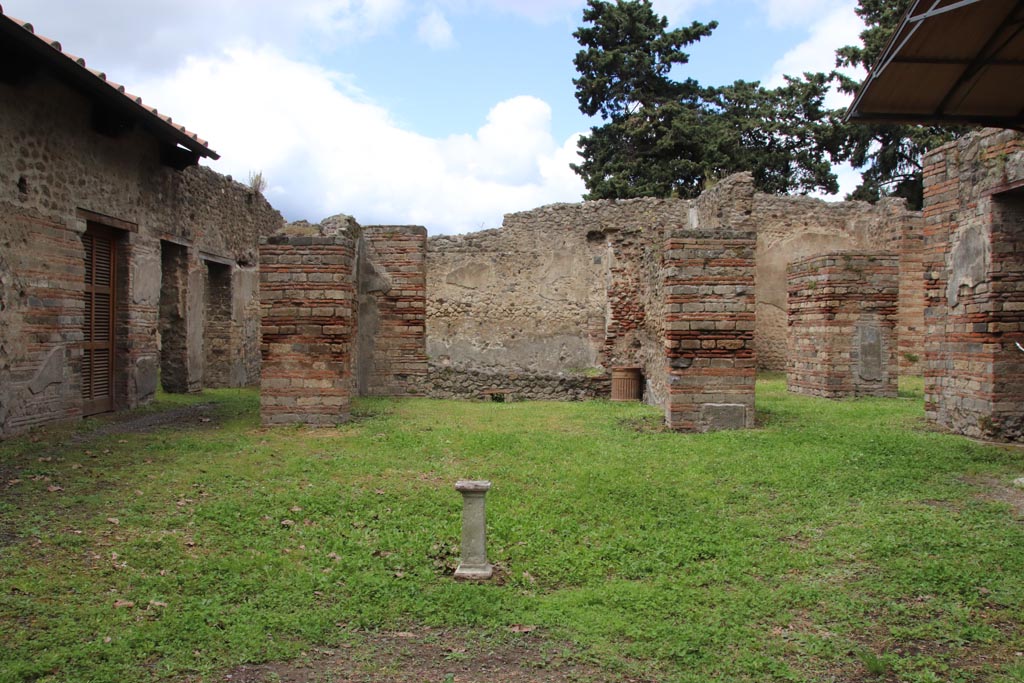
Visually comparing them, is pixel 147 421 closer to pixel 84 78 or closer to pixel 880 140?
pixel 84 78

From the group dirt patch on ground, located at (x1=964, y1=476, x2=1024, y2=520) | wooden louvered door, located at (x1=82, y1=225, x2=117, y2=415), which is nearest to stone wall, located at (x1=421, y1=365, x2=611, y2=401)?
wooden louvered door, located at (x1=82, y1=225, x2=117, y2=415)

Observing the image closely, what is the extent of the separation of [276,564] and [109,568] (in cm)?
90

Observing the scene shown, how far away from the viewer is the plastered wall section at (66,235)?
7.68 meters

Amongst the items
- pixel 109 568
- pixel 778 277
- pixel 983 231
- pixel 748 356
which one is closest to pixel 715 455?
pixel 748 356

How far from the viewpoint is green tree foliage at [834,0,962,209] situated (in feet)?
82.8

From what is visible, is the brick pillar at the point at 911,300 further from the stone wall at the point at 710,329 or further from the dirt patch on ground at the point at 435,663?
the dirt patch on ground at the point at 435,663

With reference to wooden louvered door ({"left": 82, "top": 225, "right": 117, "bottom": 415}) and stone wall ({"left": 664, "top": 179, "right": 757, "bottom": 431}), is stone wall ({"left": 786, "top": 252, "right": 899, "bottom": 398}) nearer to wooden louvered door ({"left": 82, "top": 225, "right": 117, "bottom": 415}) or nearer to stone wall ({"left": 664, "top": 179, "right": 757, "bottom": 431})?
stone wall ({"left": 664, "top": 179, "right": 757, "bottom": 431})

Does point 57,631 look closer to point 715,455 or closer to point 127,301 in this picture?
point 715,455

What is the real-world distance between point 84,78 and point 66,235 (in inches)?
74.6

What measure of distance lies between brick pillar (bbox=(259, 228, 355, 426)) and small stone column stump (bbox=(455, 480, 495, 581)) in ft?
14.3

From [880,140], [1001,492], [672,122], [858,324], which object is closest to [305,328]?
[1001,492]

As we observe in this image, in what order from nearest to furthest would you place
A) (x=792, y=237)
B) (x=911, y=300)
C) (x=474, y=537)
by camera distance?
(x=474, y=537)
(x=911, y=300)
(x=792, y=237)

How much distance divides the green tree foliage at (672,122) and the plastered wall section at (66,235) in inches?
688

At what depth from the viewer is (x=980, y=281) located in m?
7.39
